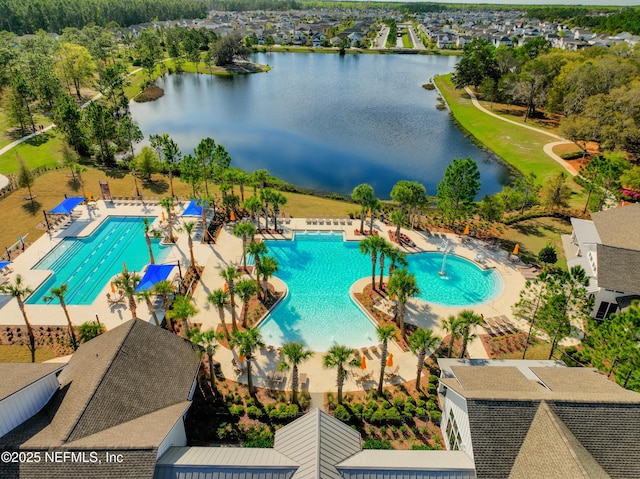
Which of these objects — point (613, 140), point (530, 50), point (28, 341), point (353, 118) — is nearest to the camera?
point (28, 341)

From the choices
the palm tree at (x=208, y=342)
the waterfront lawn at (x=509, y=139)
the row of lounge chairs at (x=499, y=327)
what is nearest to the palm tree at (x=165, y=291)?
the palm tree at (x=208, y=342)

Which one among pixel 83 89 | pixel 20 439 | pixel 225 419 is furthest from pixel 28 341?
pixel 83 89

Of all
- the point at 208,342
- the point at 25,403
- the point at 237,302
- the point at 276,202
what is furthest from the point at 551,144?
the point at 25,403

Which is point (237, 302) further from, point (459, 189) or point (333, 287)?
point (459, 189)

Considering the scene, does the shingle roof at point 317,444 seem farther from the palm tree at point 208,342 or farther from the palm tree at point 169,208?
the palm tree at point 169,208

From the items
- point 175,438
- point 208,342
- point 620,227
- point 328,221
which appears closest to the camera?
point 175,438

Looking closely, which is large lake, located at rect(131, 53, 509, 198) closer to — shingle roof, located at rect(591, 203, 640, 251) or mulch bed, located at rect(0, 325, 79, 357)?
shingle roof, located at rect(591, 203, 640, 251)

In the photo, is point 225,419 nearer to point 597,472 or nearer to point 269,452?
point 269,452
